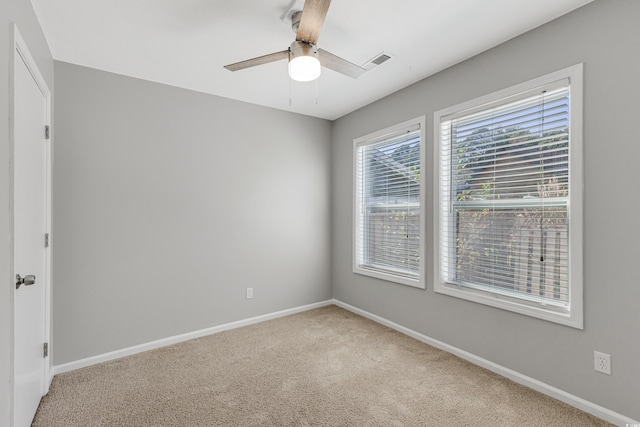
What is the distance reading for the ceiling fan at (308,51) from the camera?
160 cm

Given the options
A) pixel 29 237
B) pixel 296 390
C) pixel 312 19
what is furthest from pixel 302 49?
pixel 296 390

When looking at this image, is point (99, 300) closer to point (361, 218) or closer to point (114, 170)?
point (114, 170)

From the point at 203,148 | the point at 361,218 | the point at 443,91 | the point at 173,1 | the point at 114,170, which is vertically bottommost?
the point at 361,218

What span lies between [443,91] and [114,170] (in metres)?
3.14

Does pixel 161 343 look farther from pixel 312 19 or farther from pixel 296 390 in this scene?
pixel 312 19

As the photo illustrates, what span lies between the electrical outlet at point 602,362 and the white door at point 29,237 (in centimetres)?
335

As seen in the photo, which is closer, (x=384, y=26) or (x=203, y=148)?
(x=384, y=26)

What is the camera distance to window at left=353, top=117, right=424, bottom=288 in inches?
126

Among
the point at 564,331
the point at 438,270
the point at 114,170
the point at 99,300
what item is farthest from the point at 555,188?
the point at 99,300

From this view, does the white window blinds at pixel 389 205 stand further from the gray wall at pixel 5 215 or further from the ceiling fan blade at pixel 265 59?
the gray wall at pixel 5 215

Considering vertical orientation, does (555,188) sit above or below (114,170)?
below

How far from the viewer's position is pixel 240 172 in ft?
11.6

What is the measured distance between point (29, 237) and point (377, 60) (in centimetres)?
284

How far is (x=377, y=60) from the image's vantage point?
105 inches
